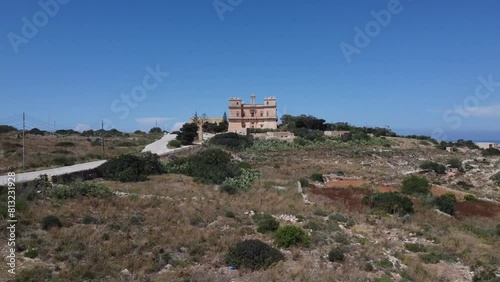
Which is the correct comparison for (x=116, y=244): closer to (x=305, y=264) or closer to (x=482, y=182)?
(x=305, y=264)

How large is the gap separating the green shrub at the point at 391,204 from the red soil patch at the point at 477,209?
3.28m

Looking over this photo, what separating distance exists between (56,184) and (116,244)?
9.34m

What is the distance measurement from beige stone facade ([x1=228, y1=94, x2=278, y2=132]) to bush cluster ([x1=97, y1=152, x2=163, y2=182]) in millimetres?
44667

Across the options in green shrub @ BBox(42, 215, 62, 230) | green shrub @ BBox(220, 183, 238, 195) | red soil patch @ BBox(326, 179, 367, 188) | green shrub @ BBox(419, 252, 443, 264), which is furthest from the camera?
red soil patch @ BBox(326, 179, 367, 188)

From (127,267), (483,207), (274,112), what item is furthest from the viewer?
(274,112)

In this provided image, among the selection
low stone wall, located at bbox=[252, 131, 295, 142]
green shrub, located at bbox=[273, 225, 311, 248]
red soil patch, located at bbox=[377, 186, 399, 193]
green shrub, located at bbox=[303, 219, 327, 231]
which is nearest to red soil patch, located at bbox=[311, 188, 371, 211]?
red soil patch, located at bbox=[377, 186, 399, 193]

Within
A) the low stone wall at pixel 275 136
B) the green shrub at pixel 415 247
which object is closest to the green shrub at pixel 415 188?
the green shrub at pixel 415 247

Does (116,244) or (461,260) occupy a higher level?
(116,244)

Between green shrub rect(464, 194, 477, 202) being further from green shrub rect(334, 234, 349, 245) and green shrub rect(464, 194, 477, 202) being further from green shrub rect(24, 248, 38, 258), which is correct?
green shrub rect(24, 248, 38, 258)

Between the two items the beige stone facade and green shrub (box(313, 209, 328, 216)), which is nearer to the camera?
green shrub (box(313, 209, 328, 216))

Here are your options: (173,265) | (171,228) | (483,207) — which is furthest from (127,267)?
(483,207)

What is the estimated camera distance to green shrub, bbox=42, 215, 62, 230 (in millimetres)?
12898

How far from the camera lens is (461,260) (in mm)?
12641

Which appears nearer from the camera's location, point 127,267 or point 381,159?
point 127,267
